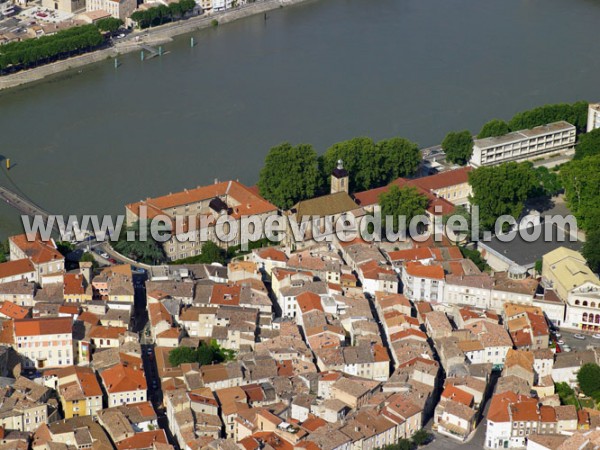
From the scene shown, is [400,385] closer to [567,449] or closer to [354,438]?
[354,438]

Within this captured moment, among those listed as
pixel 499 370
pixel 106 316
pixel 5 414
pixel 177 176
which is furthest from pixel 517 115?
pixel 5 414

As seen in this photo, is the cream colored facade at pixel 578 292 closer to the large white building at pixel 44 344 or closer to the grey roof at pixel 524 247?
the grey roof at pixel 524 247

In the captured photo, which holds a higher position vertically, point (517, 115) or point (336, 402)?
point (517, 115)

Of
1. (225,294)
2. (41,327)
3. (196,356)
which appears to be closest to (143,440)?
(196,356)

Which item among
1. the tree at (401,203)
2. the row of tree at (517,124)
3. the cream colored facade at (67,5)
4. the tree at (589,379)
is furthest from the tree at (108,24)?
the tree at (589,379)

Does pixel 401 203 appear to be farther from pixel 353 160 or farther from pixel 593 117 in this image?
pixel 593 117

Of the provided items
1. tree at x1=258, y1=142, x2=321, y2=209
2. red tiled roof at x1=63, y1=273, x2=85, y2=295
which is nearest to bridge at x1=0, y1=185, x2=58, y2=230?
red tiled roof at x1=63, y1=273, x2=85, y2=295
